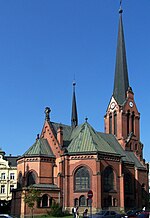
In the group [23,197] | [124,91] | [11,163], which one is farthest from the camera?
[11,163]

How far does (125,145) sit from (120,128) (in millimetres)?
3732

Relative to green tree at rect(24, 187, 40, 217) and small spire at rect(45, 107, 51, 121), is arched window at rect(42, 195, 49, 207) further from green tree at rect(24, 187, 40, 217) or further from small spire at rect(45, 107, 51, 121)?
Answer: small spire at rect(45, 107, 51, 121)

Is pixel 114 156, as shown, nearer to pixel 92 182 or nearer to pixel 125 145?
pixel 92 182

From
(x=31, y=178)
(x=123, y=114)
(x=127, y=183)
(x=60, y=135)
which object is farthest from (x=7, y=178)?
(x=127, y=183)

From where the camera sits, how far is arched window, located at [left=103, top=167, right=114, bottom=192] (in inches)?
2299

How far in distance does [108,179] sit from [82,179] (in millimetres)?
4464

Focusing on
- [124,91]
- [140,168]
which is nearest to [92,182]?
[140,168]

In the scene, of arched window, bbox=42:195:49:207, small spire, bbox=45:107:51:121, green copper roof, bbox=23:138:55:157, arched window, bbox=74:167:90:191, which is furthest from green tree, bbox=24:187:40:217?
small spire, bbox=45:107:51:121

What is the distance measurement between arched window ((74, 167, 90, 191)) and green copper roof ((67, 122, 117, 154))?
10.6 feet

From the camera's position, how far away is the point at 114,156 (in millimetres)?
60469

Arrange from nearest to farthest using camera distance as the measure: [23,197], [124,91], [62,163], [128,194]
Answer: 1. [23,197]
2. [62,163]
3. [128,194]
4. [124,91]

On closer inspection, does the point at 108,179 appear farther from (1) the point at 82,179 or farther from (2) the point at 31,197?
(2) the point at 31,197

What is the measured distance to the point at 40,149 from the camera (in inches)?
2416

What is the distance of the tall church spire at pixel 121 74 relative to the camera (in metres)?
77.6
